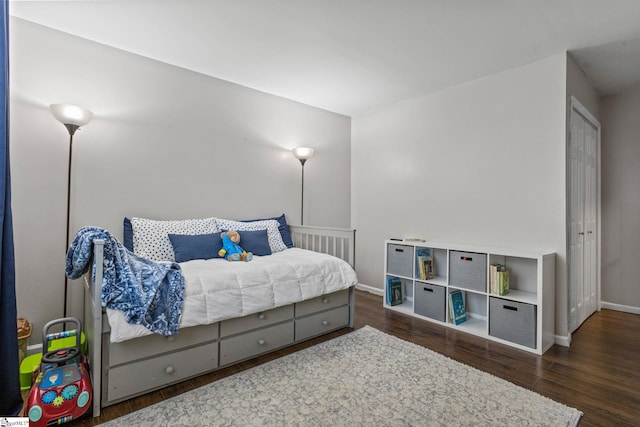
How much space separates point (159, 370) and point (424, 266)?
2.38m

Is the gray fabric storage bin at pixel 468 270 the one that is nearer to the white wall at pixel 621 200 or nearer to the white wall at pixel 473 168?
the white wall at pixel 473 168

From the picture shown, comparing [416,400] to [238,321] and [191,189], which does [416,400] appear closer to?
[238,321]

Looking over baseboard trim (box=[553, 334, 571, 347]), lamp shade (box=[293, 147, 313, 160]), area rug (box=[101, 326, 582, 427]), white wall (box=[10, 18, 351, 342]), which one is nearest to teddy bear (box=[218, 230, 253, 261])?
white wall (box=[10, 18, 351, 342])

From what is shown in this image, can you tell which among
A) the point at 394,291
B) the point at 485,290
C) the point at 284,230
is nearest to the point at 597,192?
the point at 485,290

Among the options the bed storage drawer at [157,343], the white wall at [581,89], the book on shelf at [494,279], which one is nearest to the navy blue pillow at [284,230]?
the bed storage drawer at [157,343]

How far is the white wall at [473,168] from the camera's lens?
103 inches

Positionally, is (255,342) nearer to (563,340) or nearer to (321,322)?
(321,322)

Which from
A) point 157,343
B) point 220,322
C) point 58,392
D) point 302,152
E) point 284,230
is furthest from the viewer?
point 302,152

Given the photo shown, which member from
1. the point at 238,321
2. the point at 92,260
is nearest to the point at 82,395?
the point at 92,260

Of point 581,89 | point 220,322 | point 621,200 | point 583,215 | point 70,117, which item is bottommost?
point 220,322

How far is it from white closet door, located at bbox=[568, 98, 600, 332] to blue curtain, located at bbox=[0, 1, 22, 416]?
374cm

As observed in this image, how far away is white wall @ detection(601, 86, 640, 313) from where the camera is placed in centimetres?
329

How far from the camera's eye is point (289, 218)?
12.4 ft

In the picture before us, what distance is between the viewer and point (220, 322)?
2.06 meters
